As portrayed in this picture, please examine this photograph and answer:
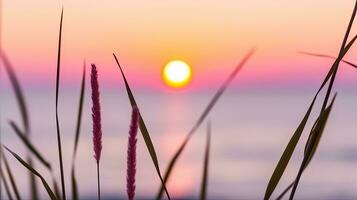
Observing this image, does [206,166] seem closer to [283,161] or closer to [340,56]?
[283,161]

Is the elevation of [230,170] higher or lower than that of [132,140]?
higher

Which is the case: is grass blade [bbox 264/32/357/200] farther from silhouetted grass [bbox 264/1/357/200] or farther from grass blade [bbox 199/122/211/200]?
grass blade [bbox 199/122/211/200]

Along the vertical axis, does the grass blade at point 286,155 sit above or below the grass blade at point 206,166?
below

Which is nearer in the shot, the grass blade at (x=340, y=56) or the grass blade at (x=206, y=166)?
the grass blade at (x=340, y=56)

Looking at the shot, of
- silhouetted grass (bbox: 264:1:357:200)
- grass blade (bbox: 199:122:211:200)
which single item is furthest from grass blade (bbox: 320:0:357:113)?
grass blade (bbox: 199:122:211:200)

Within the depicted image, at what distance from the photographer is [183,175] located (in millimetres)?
16062

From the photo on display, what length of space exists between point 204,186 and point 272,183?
455 millimetres

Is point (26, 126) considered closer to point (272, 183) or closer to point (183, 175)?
point (272, 183)

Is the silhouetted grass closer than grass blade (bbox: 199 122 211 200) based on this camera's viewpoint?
Yes

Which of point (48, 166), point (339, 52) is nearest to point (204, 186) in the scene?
point (48, 166)

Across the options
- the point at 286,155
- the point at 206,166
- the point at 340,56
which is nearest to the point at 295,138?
the point at 286,155

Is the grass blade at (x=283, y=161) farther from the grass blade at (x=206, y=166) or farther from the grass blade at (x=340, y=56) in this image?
the grass blade at (x=206, y=166)

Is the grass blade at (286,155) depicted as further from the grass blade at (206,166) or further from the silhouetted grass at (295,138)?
the grass blade at (206,166)

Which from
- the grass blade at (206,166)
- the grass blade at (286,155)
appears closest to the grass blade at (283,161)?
the grass blade at (286,155)
